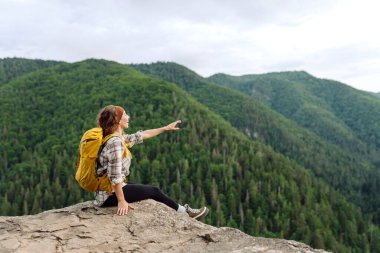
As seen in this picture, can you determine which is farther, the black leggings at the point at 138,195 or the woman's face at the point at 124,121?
the black leggings at the point at 138,195

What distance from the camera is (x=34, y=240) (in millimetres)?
10125

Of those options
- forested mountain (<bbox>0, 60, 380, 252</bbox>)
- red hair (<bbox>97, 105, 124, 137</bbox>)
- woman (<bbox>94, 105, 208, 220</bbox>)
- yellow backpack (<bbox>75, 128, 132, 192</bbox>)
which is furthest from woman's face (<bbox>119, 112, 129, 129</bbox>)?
forested mountain (<bbox>0, 60, 380, 252</bbox>)

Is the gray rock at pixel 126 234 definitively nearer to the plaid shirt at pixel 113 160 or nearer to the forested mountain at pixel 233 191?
the plaid shirt at pixel 113 160

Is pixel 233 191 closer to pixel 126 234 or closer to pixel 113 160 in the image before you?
pixel 126 234

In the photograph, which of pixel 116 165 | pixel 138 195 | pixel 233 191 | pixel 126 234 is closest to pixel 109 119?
pixel 116 165

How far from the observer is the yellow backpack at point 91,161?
35.6 ft

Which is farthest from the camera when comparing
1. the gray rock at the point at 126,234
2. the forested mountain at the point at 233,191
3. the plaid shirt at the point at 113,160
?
the forested mountain at the point at 233,191

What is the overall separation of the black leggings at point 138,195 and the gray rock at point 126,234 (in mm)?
215

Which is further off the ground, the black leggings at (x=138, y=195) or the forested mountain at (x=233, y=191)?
the black leggings at (x=138, y=195)

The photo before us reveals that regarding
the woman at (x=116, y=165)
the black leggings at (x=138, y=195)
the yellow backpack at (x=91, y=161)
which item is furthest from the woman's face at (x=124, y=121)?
the black leggings at (x=138, y=195)

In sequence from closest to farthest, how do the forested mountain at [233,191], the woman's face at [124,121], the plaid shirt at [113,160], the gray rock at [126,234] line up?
the gray rock at [126,234] → the plaid shirt at [113,160] → the woman's face at [124,121] → the forested mountain at [233,191]

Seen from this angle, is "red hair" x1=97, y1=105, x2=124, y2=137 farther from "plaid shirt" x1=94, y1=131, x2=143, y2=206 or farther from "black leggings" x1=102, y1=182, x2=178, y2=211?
"black leggings" x1=102, y1=182, x2=178, y2=211

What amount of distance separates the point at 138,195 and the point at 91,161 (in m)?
2.05

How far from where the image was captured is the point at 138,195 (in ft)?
39.7
